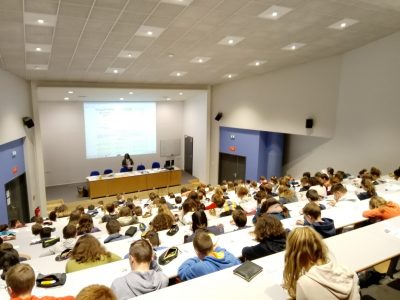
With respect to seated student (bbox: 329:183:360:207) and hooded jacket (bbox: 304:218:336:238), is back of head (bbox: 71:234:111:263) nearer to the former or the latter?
hooded jacket (bbox: 304:218:336:238)

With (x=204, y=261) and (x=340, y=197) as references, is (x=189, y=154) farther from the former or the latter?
(x=204, y=261)

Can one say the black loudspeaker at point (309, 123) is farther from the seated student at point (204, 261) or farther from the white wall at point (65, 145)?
the white wall at point (65, 145)

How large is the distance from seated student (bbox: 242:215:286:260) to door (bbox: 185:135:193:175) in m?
11.8

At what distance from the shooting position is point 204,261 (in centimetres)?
240

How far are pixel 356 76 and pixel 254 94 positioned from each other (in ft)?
12.6

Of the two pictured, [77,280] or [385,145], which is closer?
[77,280]

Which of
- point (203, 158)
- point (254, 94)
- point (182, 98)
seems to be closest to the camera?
point (254, 94)

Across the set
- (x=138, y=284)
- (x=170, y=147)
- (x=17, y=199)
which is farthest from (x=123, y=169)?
(x=138, y=284)

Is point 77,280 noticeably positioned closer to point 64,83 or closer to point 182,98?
point 64,83

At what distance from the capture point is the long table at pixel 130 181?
35.1ft

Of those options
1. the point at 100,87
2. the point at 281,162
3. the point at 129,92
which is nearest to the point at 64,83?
the point at 100,87

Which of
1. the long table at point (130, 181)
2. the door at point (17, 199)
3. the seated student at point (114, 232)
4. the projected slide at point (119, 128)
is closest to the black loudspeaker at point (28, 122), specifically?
the door at point (17, 199)

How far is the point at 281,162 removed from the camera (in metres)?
11.0

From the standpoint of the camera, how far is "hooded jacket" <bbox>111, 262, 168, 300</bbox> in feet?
6.85
